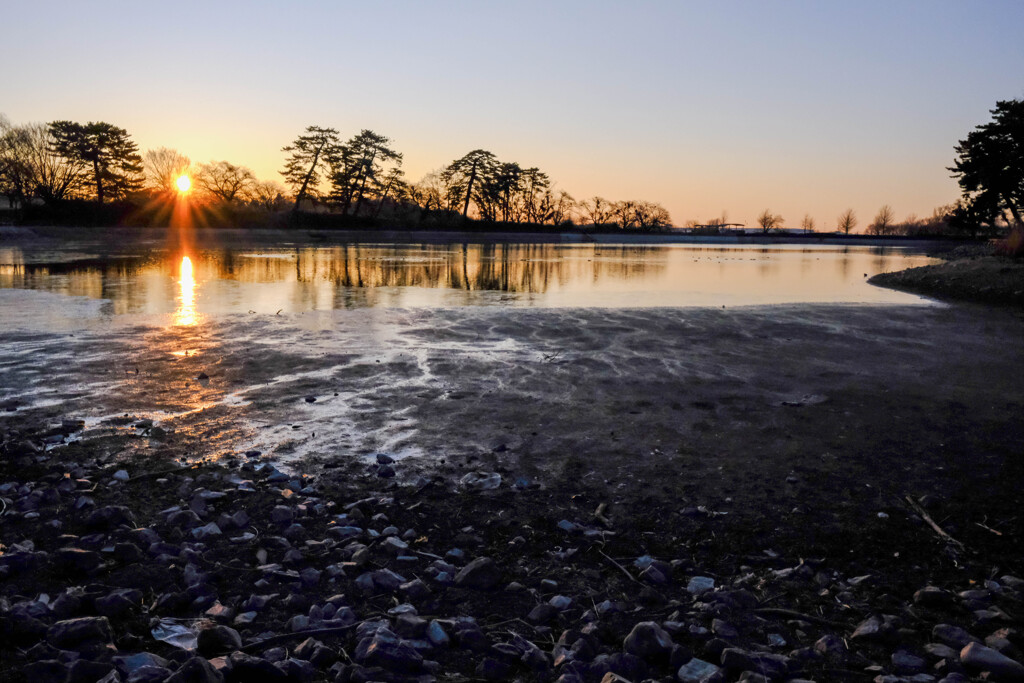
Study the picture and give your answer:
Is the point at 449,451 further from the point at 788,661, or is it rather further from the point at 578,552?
the point at 788,661

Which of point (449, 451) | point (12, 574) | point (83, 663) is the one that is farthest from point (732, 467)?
point (12, 574)

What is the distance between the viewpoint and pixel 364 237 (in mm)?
72562

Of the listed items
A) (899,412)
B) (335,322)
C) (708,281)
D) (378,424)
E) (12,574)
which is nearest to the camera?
(12,574)

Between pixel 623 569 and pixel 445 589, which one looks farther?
pixel 623 569

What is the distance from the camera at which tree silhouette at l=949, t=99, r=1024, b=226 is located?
48.2 meters

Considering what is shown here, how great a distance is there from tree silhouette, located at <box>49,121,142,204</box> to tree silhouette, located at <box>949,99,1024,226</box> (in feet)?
280

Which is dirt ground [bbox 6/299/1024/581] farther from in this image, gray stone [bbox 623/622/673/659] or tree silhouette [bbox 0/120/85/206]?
tree silhouette [bbox 0/120/85/206]

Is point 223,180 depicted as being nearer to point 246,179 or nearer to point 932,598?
point 246,179

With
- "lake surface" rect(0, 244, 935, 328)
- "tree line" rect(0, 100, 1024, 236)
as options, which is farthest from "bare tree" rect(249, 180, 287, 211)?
"lake surface" rect(0, 244, 935, 328)

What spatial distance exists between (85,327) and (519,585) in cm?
1067

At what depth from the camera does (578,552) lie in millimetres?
3996

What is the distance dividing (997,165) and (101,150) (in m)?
89.2

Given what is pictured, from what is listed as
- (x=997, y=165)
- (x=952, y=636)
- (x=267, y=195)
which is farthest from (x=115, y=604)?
(x=267, y=195)

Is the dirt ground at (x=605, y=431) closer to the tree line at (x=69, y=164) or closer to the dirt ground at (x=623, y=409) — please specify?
the dirt ground at (x=623, y=409)
